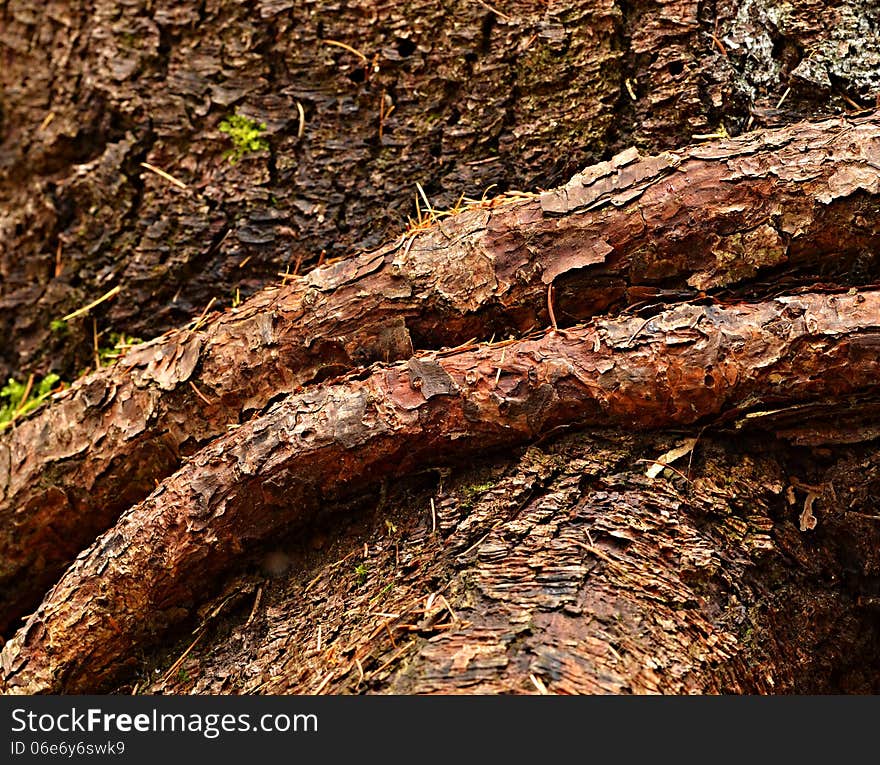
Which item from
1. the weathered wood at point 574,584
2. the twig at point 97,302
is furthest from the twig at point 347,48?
the weathered wood at point 574,584

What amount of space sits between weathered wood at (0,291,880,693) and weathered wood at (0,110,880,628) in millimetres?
137

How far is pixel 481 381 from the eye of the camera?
2316 millimetres

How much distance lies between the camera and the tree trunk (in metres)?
2.15

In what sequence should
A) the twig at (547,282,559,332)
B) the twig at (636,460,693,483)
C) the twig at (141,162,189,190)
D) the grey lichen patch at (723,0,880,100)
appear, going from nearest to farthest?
the twig at (636,460,693,483), the twig at (547,282,559,332), the grey lichen patch at (723,0,880,100), the twig at (141,162,189,190)

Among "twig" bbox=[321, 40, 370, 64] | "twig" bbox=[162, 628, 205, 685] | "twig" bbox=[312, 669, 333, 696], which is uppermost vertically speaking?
"twig" bbox=[321, 40, 370, 64]

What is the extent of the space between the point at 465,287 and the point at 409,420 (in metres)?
0.39

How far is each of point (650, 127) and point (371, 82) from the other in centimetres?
84

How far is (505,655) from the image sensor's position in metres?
1.91

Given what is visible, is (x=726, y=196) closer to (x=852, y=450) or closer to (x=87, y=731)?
(x=852, y=450)

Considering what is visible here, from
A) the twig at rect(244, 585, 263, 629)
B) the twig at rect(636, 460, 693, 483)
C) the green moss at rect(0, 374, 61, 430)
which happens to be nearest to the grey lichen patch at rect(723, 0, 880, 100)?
the twig at rect(636, 460, 693, 483)

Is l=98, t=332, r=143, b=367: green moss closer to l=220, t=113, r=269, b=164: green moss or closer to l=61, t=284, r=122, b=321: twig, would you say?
l=61, t=284, r=122, b=321: twig

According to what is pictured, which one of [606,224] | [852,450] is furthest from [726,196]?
[852,450]

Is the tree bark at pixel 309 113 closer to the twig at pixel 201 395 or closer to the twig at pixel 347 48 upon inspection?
the twig at pixel 347 48

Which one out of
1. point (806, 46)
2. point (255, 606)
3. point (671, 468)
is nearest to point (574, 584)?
point (671, 468)
